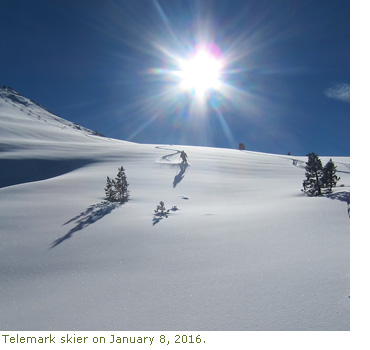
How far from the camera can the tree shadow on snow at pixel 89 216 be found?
24.0 feet

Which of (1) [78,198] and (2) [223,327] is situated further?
(1) [78,198]

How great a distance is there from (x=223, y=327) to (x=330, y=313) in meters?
1.64

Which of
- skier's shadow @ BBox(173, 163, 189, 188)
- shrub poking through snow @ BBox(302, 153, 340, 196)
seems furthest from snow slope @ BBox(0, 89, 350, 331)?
skier's shadow @ BBox(173, 163, 189, 188)

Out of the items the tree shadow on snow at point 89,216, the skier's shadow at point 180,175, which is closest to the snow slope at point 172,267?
the tree shadow on snow at point 89,216

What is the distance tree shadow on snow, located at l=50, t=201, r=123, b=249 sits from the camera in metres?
7.32

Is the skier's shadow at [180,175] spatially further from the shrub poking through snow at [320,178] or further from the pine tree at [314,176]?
the shrub poking through snow at [320,178]

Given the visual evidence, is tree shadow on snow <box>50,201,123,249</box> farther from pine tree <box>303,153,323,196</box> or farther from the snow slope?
pine tree <box>303,153,323,196</box>

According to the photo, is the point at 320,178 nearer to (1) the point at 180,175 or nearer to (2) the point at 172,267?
(2) the point at 172,267

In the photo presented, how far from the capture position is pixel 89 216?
9242 mm

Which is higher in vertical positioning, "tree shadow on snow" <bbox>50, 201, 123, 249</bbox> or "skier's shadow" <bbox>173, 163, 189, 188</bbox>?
"skier's shadow" <bbox>173, 163, 189, 188</bbox>

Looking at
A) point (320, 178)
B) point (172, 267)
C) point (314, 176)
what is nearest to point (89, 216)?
point (172, 267)
